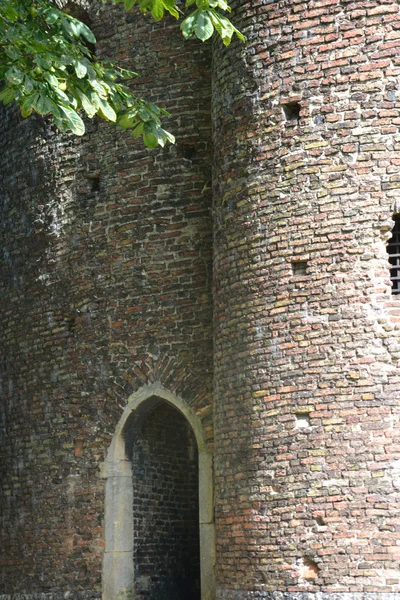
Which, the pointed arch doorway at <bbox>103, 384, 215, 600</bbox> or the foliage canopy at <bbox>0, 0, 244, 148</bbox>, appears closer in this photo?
the foliage canopy at <bbox>0, 0, 244, 148</bbox>

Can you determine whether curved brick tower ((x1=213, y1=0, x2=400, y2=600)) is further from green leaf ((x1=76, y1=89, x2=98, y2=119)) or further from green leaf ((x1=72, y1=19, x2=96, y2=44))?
green leaf ((x1=76, y1=89, x2=98, y2=119))

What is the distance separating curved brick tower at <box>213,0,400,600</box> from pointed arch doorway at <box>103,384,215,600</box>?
3.37ft

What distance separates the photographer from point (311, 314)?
10156 millimetres

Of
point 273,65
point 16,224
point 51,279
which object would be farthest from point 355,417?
point 16,224

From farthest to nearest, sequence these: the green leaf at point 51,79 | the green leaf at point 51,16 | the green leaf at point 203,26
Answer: the green leaf at point 51,16 < the green leaf at point 203,26 < the green leaf at point 51,79

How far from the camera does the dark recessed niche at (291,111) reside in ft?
34.8

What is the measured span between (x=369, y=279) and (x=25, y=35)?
147 inches

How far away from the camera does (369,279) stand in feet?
32.7

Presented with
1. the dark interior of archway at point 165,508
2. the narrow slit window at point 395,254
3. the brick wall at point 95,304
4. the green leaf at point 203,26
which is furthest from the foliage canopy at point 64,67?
the dark interior of archway at point 165,508

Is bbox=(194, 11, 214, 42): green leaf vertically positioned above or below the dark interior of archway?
above

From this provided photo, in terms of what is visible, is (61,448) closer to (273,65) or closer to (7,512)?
(7,512)

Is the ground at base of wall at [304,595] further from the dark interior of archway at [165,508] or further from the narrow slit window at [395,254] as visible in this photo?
the narrow slit window at [395,254]

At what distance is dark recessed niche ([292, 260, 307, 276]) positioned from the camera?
1031 centimetres

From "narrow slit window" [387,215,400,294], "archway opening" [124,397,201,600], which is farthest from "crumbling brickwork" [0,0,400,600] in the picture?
"archway opening" [124,397,201,600]
